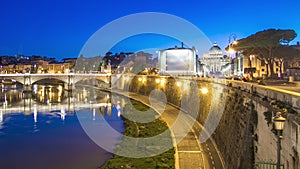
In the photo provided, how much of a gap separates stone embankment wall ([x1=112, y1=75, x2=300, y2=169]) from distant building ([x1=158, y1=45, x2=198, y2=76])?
2492 cm

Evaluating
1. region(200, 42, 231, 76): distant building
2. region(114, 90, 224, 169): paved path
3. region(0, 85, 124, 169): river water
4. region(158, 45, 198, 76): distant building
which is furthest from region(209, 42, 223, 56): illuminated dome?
region(114, 90, 224, 169): paved path

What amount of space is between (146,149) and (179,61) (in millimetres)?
35050

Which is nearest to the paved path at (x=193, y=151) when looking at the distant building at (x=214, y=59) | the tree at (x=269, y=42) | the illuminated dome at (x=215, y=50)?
the tree at (x=269, y=42)

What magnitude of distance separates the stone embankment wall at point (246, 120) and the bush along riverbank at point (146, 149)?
269 centimetres

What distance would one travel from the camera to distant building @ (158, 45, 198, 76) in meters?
50.4

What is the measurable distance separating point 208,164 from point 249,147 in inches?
150

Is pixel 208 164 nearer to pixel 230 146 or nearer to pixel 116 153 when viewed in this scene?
pixel 230 146

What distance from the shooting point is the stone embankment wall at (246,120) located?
699 cm

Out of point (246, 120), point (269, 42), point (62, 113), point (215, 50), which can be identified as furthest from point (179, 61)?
point (215, 50)

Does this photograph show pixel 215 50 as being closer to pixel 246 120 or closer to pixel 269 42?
pixel 269 42

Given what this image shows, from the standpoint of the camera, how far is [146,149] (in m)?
17.8

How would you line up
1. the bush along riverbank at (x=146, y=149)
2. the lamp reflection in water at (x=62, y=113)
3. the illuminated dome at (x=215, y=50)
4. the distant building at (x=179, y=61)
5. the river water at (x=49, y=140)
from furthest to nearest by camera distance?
1. the illuminated dome at (x=215, y=50)
2. the distant building at (x=179, y=61)
3. the lamp reflection in water at (x=62, y=113)
4. the river water at (x=49, y=140)
5. the bush along riverbank at (x=146, y=149)

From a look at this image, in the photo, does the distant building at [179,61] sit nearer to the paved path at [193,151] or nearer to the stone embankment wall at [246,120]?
the stone embankment wall at [246,120]

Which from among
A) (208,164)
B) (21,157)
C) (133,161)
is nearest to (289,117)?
(208,164)
